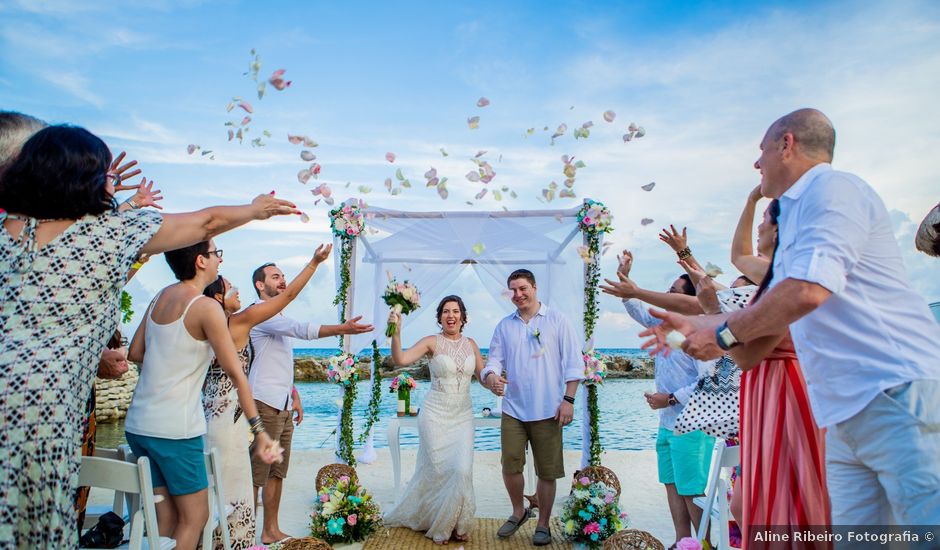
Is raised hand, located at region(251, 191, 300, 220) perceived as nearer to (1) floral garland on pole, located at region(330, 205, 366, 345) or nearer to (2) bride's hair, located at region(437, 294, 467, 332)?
(2) bride's hair, located at region(437, 294, 467, 332)

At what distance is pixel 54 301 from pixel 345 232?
5.53 metres

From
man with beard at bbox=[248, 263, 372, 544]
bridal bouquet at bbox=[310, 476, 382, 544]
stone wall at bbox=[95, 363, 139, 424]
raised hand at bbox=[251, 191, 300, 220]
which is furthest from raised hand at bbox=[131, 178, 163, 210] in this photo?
stone wall at bbox=[95, 363, 139, 424]

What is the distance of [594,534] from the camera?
5215mm

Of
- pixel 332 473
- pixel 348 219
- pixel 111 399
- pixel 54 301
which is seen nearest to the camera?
pixel 54 301

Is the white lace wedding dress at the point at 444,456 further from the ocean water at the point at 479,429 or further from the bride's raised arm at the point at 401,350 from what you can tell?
the ocean water at the point at 479,429

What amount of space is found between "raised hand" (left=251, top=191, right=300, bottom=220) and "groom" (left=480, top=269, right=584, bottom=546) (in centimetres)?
334

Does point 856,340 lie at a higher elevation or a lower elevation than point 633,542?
higher

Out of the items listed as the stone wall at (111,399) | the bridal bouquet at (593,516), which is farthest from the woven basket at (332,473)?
the stone wall at (111,399)

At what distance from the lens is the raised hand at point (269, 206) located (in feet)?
8.05

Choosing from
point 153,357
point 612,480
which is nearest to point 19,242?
point 153,357

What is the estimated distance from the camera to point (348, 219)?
24.6 feet

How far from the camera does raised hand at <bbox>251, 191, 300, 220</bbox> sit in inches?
96.6

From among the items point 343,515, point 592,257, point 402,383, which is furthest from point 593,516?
point 592,257

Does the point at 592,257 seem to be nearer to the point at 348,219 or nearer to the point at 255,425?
the point at 348,219
